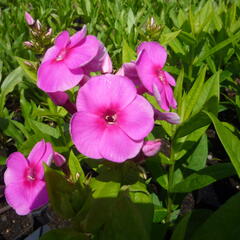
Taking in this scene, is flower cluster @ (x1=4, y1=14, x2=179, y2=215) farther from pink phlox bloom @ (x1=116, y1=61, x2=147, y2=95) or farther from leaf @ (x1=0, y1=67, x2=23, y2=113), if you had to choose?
leaf @ (x1=0, y1=67, x2=23, y2=113)

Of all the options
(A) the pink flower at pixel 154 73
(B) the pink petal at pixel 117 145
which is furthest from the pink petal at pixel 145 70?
(B) the pink petal at pixel 117 145

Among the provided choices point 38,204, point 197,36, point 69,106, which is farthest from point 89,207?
point 197,36

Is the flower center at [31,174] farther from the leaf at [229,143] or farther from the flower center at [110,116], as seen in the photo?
the leaf at [229,143]

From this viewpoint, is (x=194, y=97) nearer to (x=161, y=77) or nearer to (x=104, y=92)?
(x=161, y=77)

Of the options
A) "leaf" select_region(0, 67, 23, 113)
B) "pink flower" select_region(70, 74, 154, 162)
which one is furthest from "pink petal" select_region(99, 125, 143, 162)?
"leaf" select_region(0, 67, 23, 113)

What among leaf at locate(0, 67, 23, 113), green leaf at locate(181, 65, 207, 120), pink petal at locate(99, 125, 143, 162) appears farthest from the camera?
leaf at locate(0, 67, 23, 113)

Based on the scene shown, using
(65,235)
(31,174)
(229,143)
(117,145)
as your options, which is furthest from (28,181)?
(229,143)

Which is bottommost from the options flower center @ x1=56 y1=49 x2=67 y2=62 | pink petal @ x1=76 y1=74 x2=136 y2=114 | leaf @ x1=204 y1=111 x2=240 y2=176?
leaf @ x1=204 y1=111 x2=240 y2=176

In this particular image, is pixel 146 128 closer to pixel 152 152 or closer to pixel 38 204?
pixel 152 152
